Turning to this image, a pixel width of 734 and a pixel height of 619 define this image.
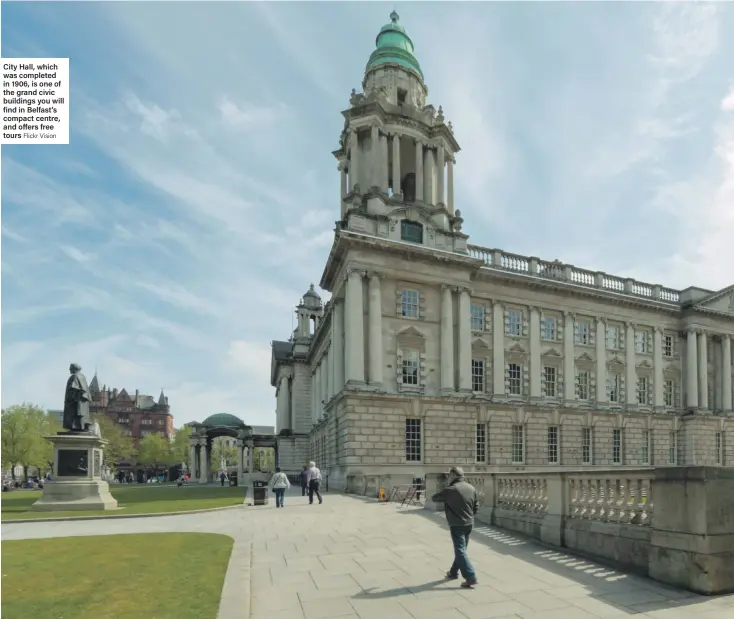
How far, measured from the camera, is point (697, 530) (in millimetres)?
7965

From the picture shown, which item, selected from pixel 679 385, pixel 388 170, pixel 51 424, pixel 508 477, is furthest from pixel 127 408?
pixel 508 477

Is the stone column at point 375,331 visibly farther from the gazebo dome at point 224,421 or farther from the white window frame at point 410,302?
the gazebo dome at point 224,421

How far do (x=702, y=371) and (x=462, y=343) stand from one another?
1056 inches

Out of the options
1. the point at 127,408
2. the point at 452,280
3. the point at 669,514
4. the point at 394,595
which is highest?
the point at 452,280

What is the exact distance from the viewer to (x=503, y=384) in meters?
38.1

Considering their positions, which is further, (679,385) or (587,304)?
(679,385)

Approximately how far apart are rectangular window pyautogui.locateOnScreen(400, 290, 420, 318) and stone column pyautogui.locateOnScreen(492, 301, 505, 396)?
23.3 feet

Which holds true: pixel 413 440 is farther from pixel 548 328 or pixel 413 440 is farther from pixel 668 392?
pixel 668 392

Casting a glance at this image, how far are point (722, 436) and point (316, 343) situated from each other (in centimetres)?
4001

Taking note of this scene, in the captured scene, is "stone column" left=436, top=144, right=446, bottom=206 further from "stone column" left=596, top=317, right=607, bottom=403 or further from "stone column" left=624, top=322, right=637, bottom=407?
"stone column" left=624, top=322, right=637, bottom=407

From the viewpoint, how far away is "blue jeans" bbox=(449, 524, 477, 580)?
27.0 ft

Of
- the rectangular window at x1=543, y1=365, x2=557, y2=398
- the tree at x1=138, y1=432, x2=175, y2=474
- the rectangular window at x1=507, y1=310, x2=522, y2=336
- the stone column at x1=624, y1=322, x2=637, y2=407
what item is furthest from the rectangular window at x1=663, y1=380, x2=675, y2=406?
the tree at x1=138, y1=432, x2=175, y2=474

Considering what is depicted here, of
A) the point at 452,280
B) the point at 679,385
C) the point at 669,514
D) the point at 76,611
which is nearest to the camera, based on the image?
the point at 76,611

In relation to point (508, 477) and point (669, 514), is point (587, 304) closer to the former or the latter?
point (508, 477)
